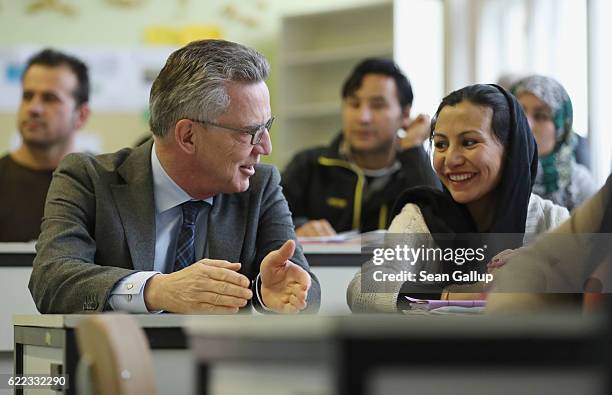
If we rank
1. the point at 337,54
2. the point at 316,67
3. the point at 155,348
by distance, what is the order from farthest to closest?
the point at 316,67 → the point at 337,54 → the point at 155,348

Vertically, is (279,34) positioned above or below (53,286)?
above

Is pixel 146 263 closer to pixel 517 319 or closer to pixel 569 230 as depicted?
pixel 569 230

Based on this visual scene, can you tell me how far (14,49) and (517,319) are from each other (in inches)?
294

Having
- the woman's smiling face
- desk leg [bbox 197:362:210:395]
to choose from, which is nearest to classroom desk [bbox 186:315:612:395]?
desk leg [bbox 197:362:210:395]

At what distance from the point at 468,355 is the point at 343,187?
3.70m

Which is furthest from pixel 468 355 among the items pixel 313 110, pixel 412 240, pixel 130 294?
pixel 313 110

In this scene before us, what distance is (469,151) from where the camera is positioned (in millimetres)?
2436

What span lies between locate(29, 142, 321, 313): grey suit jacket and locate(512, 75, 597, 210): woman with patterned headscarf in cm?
194

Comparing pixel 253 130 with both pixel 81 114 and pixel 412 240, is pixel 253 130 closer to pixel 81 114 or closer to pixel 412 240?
pixel 412 240

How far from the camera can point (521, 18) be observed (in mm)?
6629

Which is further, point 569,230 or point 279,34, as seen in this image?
point 279,34

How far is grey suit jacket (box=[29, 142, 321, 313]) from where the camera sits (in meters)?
2.23

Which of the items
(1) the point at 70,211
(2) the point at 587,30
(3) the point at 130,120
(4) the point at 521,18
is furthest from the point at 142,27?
(1) the point at 70,211

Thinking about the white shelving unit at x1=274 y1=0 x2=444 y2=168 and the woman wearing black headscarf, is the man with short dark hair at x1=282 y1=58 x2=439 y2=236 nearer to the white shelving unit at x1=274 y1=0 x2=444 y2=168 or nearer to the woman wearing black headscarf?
the woman wearing black headscarf
